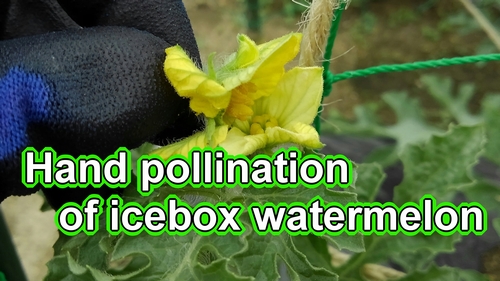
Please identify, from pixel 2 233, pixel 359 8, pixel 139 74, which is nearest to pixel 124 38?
pixel 139 74

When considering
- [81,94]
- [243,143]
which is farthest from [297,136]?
[81,94]

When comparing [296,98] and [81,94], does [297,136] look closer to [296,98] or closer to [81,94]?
[296,98]

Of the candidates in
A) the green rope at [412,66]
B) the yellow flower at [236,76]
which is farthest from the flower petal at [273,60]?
the green rope at [412,66]

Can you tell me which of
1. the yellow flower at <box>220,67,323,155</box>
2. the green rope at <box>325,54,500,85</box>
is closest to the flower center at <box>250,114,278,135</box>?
the yellow flower at <box>220,67,323,155</box>

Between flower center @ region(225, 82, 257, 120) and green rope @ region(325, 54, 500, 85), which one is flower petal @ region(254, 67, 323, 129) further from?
green rope @ region(325, 54, 500, 85)

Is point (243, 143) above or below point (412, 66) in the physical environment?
below

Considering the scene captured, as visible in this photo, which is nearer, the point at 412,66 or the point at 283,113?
the point at 283,113
